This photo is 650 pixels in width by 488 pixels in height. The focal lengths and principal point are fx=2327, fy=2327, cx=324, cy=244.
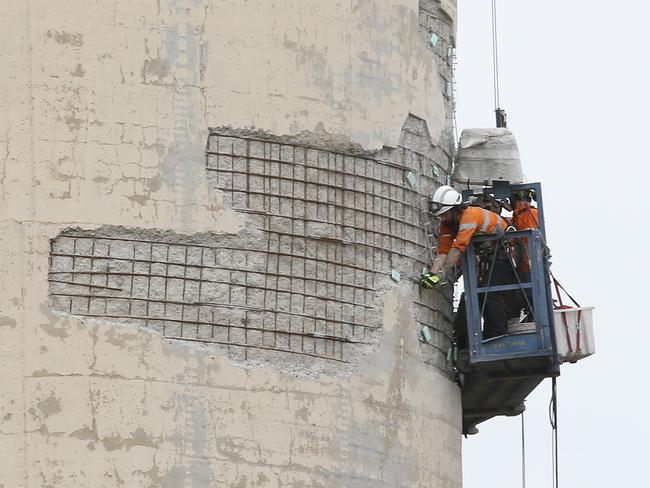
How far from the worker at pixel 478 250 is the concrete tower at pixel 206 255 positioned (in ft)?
1.47

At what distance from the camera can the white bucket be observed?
20.5 meters

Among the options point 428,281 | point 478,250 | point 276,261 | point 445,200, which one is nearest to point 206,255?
point 276,261

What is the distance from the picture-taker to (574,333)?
2052cm

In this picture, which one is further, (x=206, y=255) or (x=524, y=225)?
(x=524, y=225)

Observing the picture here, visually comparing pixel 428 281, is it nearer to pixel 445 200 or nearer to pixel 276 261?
pixel 445 200

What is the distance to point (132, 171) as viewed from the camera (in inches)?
725

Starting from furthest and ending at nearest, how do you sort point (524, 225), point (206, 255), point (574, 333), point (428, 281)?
point (524, 225) → point (574, 333) → point (428, 281) → point (206, 255)

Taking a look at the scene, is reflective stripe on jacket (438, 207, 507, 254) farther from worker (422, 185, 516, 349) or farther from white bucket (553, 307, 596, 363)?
white bucket (553, 307, 596, 363)

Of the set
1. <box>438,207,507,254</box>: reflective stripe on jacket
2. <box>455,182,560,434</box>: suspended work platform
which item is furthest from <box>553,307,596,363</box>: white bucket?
<box>438,207,507,254</box>: reflective stripe on jacket

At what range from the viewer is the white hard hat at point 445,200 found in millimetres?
20078

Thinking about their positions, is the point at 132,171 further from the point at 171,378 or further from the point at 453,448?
the point at 453,448

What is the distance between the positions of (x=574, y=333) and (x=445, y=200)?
1.70 metres

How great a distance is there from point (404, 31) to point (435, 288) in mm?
2240

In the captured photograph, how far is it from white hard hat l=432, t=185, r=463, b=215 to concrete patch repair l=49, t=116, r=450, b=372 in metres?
0.22
